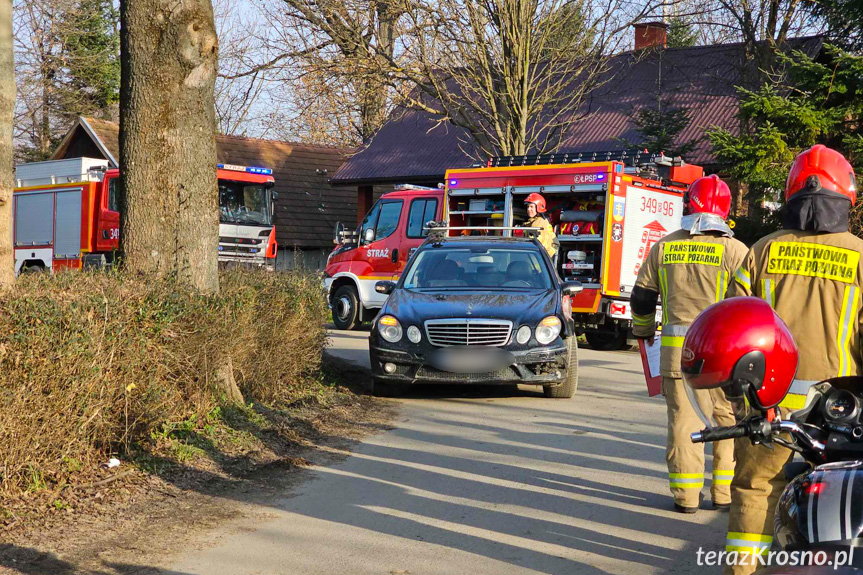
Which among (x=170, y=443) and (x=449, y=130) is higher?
(x=449, y=130)

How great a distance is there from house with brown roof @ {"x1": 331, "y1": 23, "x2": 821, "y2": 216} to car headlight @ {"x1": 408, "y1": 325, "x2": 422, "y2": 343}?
14.8 meters

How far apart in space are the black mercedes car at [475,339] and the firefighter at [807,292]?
230 inches

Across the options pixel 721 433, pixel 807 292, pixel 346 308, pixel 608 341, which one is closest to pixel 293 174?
pixel 346 308

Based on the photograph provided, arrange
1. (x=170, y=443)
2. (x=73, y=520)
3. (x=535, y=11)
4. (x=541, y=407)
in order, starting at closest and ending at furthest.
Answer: (x=73, y=520)
(x=170, y=443)
(x=541, y=407)
(x=535, y=11)

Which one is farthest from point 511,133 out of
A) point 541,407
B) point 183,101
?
point 183,101

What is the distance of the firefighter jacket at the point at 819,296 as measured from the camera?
380 centimetres

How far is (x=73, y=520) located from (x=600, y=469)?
3702mm

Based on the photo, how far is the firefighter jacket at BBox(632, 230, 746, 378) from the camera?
6.14 metres

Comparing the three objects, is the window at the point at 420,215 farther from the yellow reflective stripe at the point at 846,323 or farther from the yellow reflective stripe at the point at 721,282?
the yellow reflective stripe at the point at 846,323

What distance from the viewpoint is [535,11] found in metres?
22.6

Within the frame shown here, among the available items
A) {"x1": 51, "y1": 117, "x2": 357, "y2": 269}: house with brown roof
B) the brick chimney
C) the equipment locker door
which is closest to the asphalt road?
the equipment locker door

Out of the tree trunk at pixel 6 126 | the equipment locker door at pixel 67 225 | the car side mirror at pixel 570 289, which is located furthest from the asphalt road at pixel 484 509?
the equipment locker door at pixel 67 225

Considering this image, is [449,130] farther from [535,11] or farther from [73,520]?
[73,520]

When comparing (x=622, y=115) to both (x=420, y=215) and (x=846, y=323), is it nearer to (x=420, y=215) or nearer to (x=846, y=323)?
(x=420, y=215)
